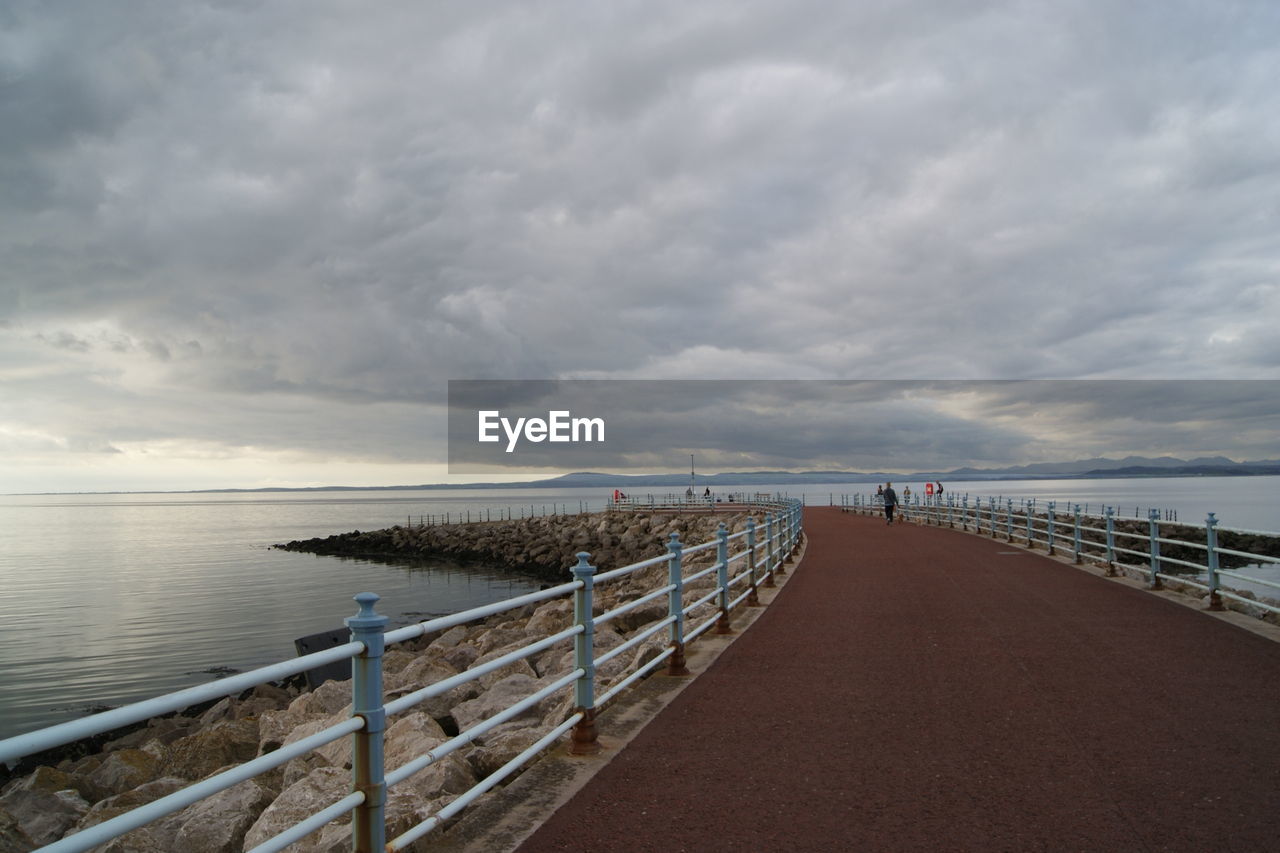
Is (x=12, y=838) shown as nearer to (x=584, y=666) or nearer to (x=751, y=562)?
(x=584, y=666)

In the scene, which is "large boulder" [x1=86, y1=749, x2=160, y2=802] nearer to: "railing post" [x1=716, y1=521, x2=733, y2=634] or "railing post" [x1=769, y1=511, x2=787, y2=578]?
"railing post" [x1=716, y1=521, x2=733, y2=634]

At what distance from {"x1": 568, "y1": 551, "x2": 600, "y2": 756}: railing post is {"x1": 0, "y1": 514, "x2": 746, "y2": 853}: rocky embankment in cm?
95

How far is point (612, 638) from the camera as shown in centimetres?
1216

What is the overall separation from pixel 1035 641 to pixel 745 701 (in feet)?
13.4

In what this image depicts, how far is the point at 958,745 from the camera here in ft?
18.5

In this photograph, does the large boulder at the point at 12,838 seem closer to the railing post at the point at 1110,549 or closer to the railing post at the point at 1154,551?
the railing post at the point at 1154,551

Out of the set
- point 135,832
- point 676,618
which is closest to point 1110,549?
point 676,618

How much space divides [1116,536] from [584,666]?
3205 cm

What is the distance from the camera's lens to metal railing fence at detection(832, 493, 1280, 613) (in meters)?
11.0

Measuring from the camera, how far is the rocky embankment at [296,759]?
6188 mm

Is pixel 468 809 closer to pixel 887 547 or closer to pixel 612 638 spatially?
pixel 612 638

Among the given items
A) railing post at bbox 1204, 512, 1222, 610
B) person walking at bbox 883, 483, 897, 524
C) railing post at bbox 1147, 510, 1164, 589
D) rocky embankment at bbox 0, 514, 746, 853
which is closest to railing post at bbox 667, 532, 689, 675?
rocky embankment at bbox 0, 514, 746, 853

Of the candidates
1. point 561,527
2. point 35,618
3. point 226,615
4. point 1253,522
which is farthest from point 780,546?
point 1253,522

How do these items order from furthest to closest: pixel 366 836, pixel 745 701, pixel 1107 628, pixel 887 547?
pixel 887 547
pixel 1107 628
pixel 745 701
pixel 366 836
